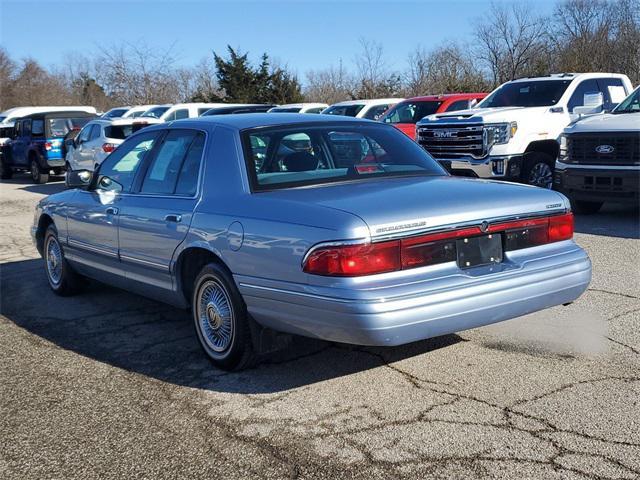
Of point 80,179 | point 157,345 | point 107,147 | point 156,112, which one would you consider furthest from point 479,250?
point 156,112

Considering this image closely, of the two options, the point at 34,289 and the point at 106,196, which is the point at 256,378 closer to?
the point at 106,196

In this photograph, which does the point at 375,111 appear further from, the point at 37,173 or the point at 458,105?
the point at 37,173

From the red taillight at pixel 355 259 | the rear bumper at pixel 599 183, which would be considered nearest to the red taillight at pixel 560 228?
→ the red taillight at pixel 355 259

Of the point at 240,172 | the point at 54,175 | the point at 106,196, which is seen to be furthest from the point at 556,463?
the point at 54,175

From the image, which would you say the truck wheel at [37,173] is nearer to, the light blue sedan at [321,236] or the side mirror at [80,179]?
the side mirror at [80,179]

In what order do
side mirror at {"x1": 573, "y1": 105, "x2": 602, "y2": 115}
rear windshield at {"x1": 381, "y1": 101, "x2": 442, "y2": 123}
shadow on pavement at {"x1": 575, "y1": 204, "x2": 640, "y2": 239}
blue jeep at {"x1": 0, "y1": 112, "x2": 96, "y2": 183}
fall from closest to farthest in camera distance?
1. shadow on pavement at {"x1": 575, "y1": 204, "x2": 640, "y2": 239}
2. side mirror at {"x1": 573, "y1": 105, "x2": 602, "y2": 115}
3. rear windshield at {"x1": 381, "y1": 101, "x2": 442, "y2": 123}
4. blue jeep at {"x1": 0, "y1": 112, "x2": 96, "y2": 183}

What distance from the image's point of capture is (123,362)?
16.8ft

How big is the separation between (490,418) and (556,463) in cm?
54

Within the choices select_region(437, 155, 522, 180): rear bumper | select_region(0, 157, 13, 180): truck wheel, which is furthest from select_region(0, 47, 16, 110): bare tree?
select_region(437, 155, 522, 180): rear bumper

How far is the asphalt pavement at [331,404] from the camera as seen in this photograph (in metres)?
3.49

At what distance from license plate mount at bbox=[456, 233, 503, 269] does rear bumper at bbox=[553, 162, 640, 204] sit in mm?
5808

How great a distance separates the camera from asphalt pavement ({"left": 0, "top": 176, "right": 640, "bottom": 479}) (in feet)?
Answer: 11.5

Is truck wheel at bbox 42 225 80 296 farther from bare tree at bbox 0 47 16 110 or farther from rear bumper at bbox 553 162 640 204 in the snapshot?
bare tree at bbox 0 47 16 110

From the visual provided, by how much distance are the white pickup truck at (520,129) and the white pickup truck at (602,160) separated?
41.0 inches
